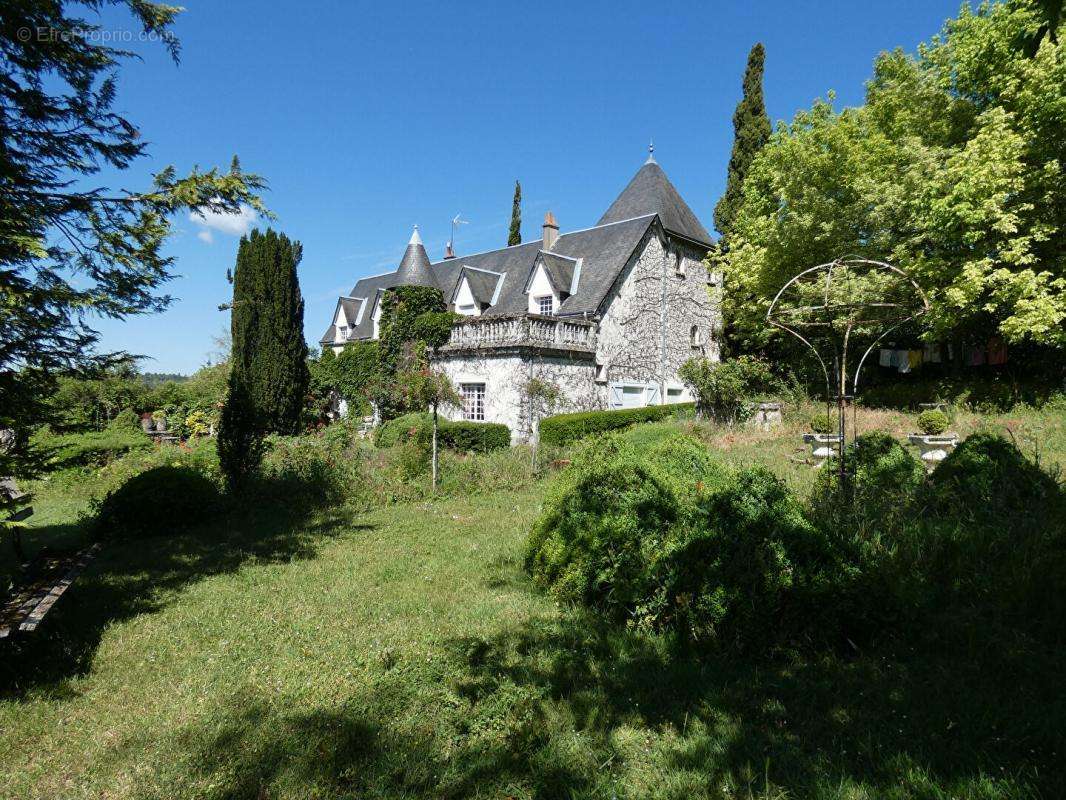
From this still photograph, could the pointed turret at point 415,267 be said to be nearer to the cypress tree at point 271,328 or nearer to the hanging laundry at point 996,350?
the cypress tree at point 271,328

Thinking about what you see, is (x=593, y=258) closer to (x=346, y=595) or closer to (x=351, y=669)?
(x=346, y=595)

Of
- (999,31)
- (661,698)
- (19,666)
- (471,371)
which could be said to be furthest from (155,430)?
(999,31)

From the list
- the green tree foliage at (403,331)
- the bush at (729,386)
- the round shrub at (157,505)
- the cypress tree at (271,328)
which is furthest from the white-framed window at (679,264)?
the round shrub at (157,505)

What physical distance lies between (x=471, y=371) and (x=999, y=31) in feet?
53.9

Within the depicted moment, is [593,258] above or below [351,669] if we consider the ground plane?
above

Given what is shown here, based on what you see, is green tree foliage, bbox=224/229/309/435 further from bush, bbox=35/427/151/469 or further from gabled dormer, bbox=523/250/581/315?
gabled dormer, bbox=523/250/581/315

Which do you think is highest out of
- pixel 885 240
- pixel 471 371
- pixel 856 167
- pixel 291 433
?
pixel 856 167

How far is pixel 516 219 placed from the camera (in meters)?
37.5

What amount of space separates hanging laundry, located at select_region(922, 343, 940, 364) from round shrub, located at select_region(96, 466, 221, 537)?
21.2 m

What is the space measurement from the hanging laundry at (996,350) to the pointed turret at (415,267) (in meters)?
18.2

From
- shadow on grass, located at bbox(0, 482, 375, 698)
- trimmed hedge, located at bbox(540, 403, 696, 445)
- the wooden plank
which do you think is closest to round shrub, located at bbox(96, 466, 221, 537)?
shadow on grass, located at bbox(0, 482, 375, 698)

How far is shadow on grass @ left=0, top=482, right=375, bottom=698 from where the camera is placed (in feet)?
13.6

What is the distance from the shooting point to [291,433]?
18.2 metres

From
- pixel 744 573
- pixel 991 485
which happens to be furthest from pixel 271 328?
pixel 991 485
